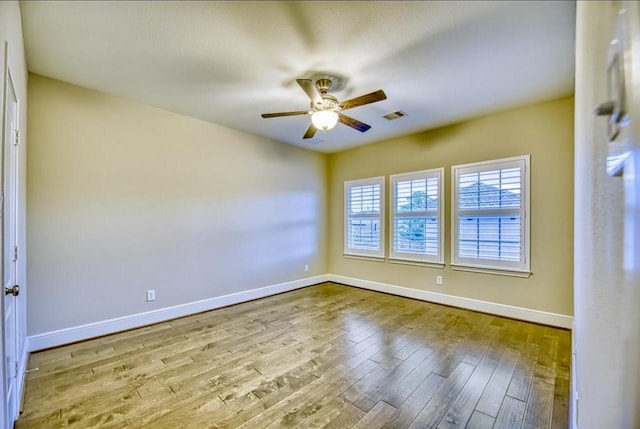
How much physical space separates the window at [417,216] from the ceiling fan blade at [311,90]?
2.42m

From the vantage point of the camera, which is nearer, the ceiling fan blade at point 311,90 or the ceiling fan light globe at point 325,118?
the ceiling fan blade at point 311,90

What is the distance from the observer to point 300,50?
233 cm

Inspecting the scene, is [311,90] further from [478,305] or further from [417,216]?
[478,305]

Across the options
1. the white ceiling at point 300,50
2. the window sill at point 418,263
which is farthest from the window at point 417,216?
the white ceiling at point 300,50

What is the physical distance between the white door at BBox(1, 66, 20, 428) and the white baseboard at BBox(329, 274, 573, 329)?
431 cm

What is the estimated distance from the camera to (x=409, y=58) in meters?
2.45

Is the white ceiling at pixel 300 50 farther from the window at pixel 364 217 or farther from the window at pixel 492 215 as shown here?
the window at pixel 364 217

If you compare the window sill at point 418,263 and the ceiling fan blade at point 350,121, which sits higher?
the ceiling fan blade at point 350,121

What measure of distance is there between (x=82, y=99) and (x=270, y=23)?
92.3 inches

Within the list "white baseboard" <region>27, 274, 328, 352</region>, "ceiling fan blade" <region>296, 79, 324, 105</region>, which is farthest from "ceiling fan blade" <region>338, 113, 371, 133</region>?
"white baseboard" <region>27, 274, 328, 352</region>

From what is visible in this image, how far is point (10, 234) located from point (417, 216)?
443 cm

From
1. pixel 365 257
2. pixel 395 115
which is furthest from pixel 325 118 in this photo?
pixel 365 257

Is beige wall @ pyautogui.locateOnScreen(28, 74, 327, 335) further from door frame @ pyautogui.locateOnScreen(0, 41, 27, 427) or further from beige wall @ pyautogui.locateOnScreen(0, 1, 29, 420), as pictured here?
door frame @ pyautogui.locateOnScreen(0, 41, 27, 427)

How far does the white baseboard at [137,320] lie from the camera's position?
9.03ft
